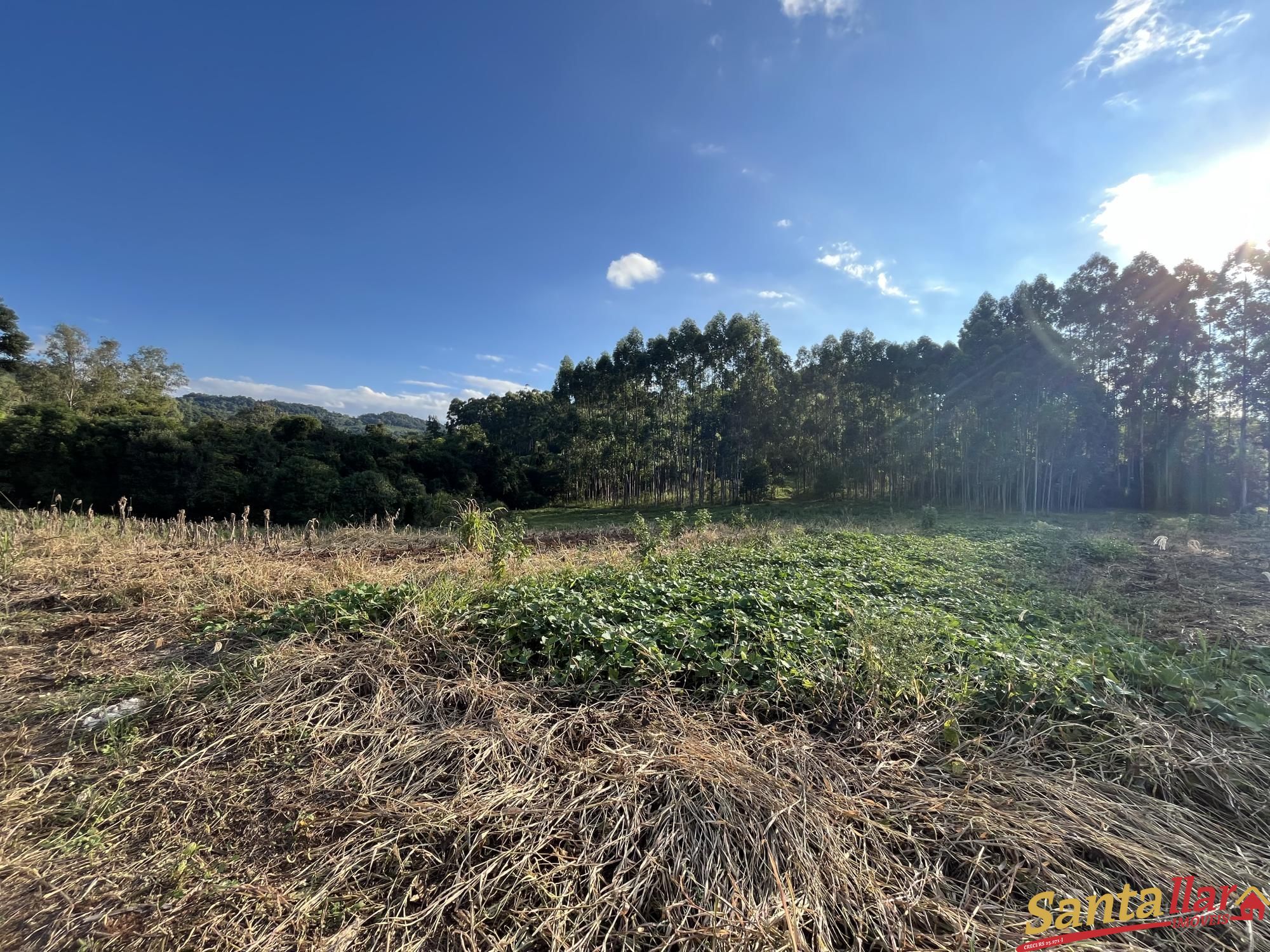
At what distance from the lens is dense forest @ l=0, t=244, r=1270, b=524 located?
1948 cm

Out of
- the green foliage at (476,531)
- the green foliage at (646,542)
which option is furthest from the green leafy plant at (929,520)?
the green foliage at (476,531)

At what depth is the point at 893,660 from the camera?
8.76ft

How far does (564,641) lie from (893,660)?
189 cm

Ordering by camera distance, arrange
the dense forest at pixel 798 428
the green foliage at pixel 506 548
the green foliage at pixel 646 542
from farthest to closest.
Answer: the dense forest at pixel 798 428 → the green foliage at pixel 646 542 → the green foliage at pixel 506 548

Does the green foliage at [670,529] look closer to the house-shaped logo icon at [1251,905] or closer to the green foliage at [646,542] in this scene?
the green foliage at [646,542]

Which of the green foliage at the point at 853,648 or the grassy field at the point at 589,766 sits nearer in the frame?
the grassy field at the point at 589,766

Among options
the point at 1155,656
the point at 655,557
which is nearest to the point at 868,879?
the point at 1155,656

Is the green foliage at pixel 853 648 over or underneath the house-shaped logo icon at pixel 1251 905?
over

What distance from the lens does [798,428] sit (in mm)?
27344

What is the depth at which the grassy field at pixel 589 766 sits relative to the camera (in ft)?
4.79
